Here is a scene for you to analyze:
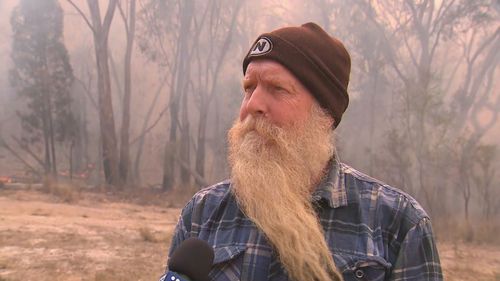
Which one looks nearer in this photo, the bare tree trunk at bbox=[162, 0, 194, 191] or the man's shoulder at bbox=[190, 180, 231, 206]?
the man's shoulder at bbox=[190, 180, 231, 206]

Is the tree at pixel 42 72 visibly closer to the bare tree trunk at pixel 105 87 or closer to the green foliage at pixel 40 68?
the green foliage at pixel 40 68

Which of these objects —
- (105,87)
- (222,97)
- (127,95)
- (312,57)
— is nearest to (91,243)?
(312,57)

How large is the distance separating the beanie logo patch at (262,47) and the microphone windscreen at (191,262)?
667mm

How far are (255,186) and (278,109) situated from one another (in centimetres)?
25

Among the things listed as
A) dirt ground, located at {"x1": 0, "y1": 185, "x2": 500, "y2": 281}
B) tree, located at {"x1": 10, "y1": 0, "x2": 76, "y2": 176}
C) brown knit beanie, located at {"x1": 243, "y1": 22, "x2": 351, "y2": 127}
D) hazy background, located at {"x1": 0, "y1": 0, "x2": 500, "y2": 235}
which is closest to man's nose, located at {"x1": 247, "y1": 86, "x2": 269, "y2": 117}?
brown knit beanie, located at {"x1": 243, "y1": 22, "x2": 351, "y2": 127}

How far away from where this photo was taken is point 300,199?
1541mm

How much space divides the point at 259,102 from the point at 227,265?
51cm

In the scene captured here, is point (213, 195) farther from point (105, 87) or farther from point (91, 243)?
point (105, 87)

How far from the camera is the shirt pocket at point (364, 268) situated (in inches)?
52.1

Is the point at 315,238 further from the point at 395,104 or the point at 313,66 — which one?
the point at 395,104

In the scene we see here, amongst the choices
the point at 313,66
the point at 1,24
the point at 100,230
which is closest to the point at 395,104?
the point at 100,230

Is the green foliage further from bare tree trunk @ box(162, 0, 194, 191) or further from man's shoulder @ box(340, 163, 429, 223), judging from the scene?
man's shoulder @ box(340, 163, 429, 223)

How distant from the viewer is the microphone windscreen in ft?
3.81

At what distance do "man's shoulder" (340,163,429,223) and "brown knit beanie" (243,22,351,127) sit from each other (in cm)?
29
